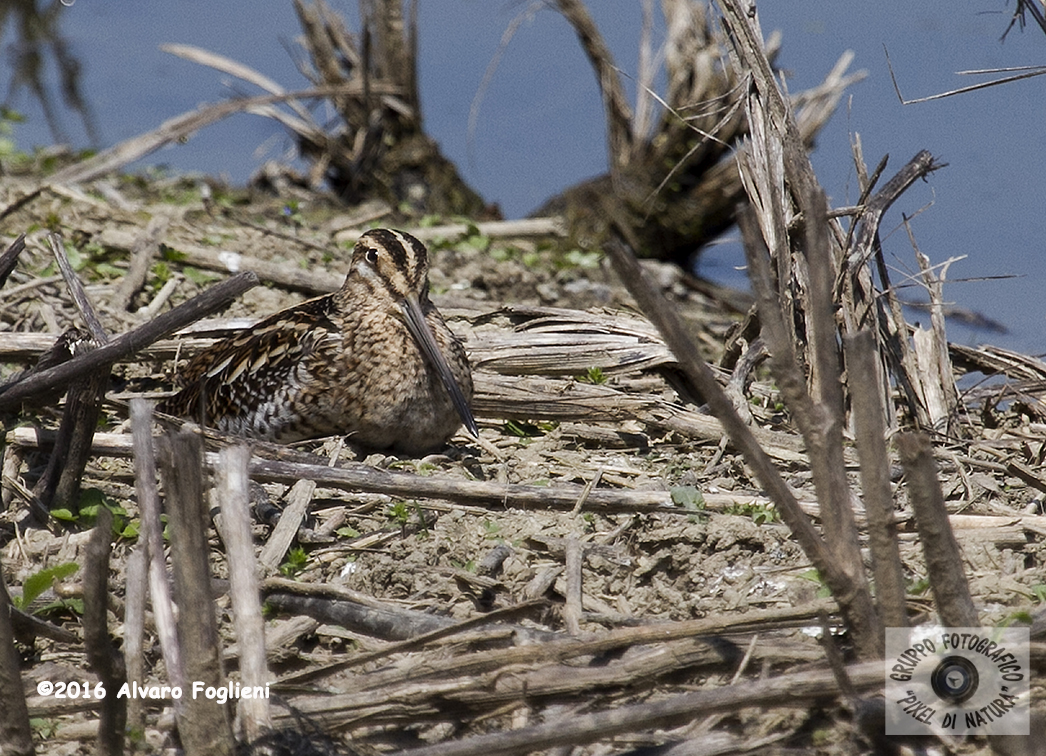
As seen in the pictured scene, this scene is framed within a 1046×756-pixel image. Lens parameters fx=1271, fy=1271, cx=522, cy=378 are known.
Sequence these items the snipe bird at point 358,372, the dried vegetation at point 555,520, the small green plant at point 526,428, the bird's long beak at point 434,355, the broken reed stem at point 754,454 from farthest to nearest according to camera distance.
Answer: the small green plant at point 526,428
the snipe bird at point 358,372
the bird's long beak at point 434,355
the dried vegetation at point 555,520
the broken reed stem at point 754,454

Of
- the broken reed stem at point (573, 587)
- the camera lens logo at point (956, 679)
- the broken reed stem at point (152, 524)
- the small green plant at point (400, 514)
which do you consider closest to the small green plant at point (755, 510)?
the broken reed stem at point (573, 587)

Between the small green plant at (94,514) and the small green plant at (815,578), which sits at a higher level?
the small green plant at (94,514)

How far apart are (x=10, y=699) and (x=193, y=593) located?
1.70 feet

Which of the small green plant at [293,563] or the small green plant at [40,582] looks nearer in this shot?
the small green plant at [40,582]

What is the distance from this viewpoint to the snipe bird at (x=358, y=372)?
5.33 m

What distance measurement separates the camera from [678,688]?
10.1ft

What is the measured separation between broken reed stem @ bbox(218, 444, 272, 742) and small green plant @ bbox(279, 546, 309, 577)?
3.49 feet

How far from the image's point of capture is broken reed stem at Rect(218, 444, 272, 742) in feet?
9.41

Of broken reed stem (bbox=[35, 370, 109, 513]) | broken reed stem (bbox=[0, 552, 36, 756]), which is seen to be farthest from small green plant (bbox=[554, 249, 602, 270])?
broken reed stem (bbox=[0, 552, 36, 756])

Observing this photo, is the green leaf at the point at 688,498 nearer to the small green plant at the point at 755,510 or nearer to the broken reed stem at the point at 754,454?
the small green plant at the point at 755,510

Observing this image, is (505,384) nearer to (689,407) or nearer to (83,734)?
(689,407)

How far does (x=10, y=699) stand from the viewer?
2.86 metres

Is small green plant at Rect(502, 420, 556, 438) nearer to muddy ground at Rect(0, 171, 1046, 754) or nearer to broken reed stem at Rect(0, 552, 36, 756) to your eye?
muddy ground at Rect(0, 171, 1046, 754)

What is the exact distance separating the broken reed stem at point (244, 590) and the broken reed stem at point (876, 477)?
1.38 m
